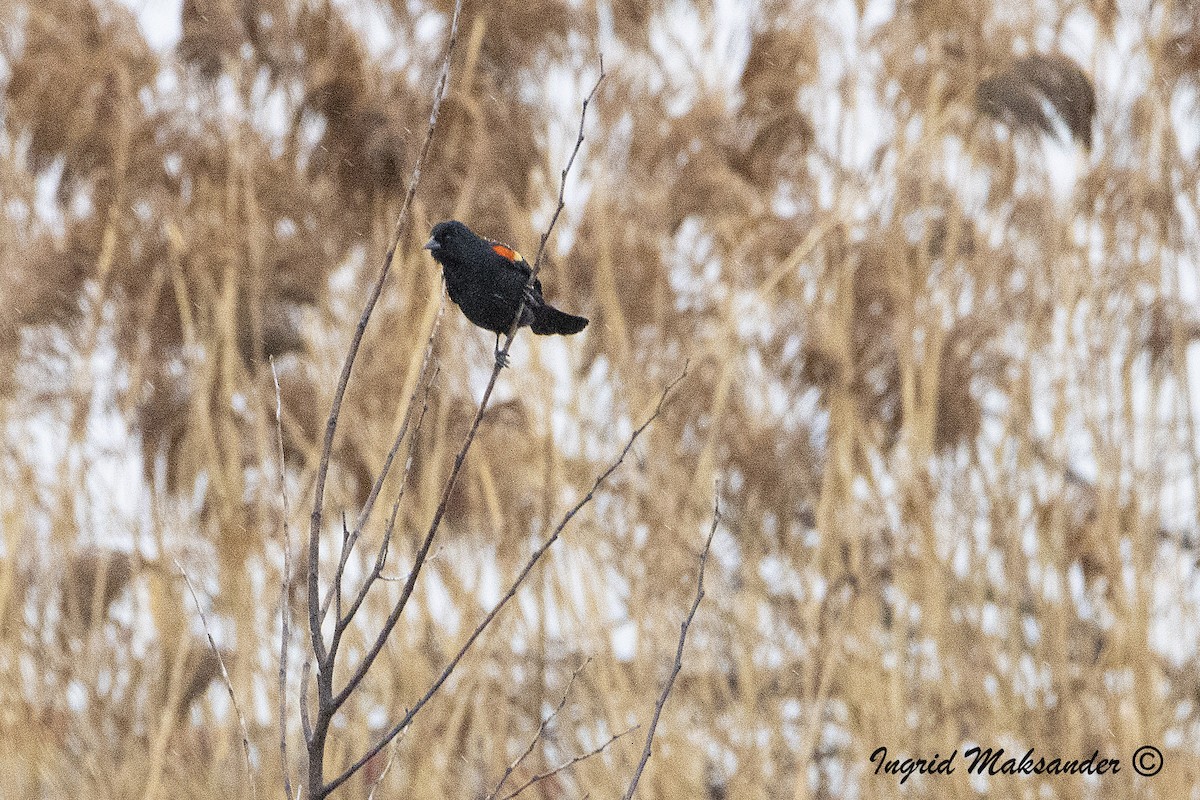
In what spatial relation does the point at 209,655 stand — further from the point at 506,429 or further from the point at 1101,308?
the point at 1101,308

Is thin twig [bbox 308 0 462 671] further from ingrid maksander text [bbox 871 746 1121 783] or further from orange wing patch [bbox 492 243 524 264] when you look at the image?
ingrid maksander text [bbox 871 746 1121 783]

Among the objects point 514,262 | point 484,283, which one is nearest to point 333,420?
point 484,283

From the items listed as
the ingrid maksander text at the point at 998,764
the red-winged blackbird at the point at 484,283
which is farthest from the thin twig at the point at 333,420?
the ingrid maksander text at the point at 998,764

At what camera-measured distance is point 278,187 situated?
4.91 metres

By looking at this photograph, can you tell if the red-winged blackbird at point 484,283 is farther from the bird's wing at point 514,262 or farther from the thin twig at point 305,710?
the thin twig at point 305,710

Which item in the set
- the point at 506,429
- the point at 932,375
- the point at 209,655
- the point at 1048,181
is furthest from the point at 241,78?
the point at 1048,181

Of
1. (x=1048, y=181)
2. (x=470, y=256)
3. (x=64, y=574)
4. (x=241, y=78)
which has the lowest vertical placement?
(x=470, y=256)

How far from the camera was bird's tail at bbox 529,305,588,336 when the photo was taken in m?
2.88

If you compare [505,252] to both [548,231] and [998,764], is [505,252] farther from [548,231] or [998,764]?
[998,764]

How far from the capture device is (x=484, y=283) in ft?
9.48

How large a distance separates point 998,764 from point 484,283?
8.83ft

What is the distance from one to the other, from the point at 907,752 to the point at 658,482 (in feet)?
4.24

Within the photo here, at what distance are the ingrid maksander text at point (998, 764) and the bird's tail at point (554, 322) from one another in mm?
2228

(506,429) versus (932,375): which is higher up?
(506,429)
